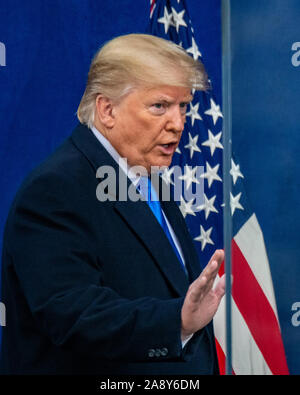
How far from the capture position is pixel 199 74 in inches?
71.7

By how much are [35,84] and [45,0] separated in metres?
0.30

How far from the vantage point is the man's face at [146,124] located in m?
1.79

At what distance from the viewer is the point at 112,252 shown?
162cm

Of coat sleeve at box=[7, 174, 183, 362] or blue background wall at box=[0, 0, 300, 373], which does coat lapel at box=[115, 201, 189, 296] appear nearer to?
coat sleeve at box=[7, 174, 183, 362]

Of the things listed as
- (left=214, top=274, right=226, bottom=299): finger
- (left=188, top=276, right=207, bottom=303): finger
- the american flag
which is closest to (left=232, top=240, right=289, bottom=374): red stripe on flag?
the american flag

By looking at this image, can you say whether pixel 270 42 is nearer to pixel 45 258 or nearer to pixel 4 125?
pixel 4 125

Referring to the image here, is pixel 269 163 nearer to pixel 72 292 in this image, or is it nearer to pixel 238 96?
pixel 238 96

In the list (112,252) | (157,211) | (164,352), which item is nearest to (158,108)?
(157,211)

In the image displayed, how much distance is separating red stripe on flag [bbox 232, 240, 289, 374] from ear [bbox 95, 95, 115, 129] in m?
0.88

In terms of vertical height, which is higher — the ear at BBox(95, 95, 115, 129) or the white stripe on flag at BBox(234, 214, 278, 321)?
the ear at BBox(95, 95, 115, 129)

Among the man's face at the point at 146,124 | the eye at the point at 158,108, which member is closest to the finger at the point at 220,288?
the man's face at the point at 146,124

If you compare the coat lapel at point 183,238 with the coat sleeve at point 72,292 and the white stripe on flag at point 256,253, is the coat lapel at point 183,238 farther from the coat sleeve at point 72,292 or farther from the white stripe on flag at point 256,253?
the white stripe on flag at point 256,253

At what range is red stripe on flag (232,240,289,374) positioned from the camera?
2.30m

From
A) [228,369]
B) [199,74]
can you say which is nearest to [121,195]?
[199,74]
